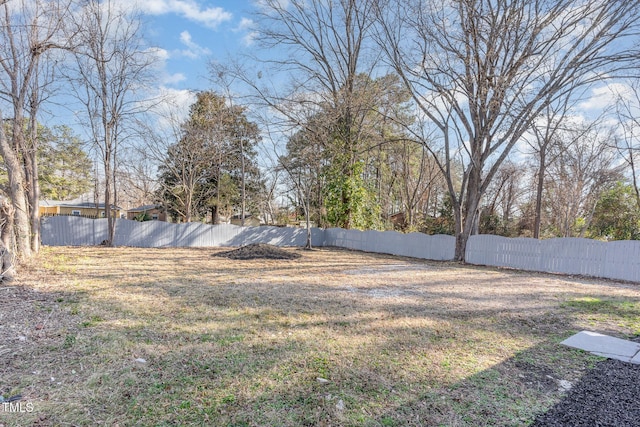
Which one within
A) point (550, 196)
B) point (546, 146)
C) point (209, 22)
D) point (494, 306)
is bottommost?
point (494, 306)

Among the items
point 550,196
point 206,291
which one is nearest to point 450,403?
point 206,291

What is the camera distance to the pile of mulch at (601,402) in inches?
76.8

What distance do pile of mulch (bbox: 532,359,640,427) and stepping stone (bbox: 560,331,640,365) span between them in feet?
1.01

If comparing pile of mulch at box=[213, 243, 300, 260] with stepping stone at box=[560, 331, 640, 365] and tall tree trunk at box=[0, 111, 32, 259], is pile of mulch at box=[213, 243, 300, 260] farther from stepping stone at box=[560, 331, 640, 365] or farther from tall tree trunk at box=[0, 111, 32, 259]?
stepping stone at box=[560, 331, 640, 365]

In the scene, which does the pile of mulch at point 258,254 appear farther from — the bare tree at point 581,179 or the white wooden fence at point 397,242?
the bare tree at point 581,179

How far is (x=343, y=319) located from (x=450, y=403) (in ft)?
6.24

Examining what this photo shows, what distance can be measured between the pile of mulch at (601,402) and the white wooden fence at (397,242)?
6.75m

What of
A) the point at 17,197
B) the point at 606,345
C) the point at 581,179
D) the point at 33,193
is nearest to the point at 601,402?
the point at 606,345

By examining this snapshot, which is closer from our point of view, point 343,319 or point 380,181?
point 343,319

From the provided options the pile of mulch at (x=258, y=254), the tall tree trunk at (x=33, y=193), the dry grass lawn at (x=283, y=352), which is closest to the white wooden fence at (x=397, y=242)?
the dry grass lawn at (x=283, y=352)

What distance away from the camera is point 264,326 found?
3.58m

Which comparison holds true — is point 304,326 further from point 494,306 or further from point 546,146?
point 546,146

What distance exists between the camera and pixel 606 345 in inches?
129

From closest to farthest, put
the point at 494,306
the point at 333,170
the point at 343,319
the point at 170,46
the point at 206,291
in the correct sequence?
the point at 343,319, the point at 494,306, the point at 206,291, the point at 170,46, the point at 333,170
